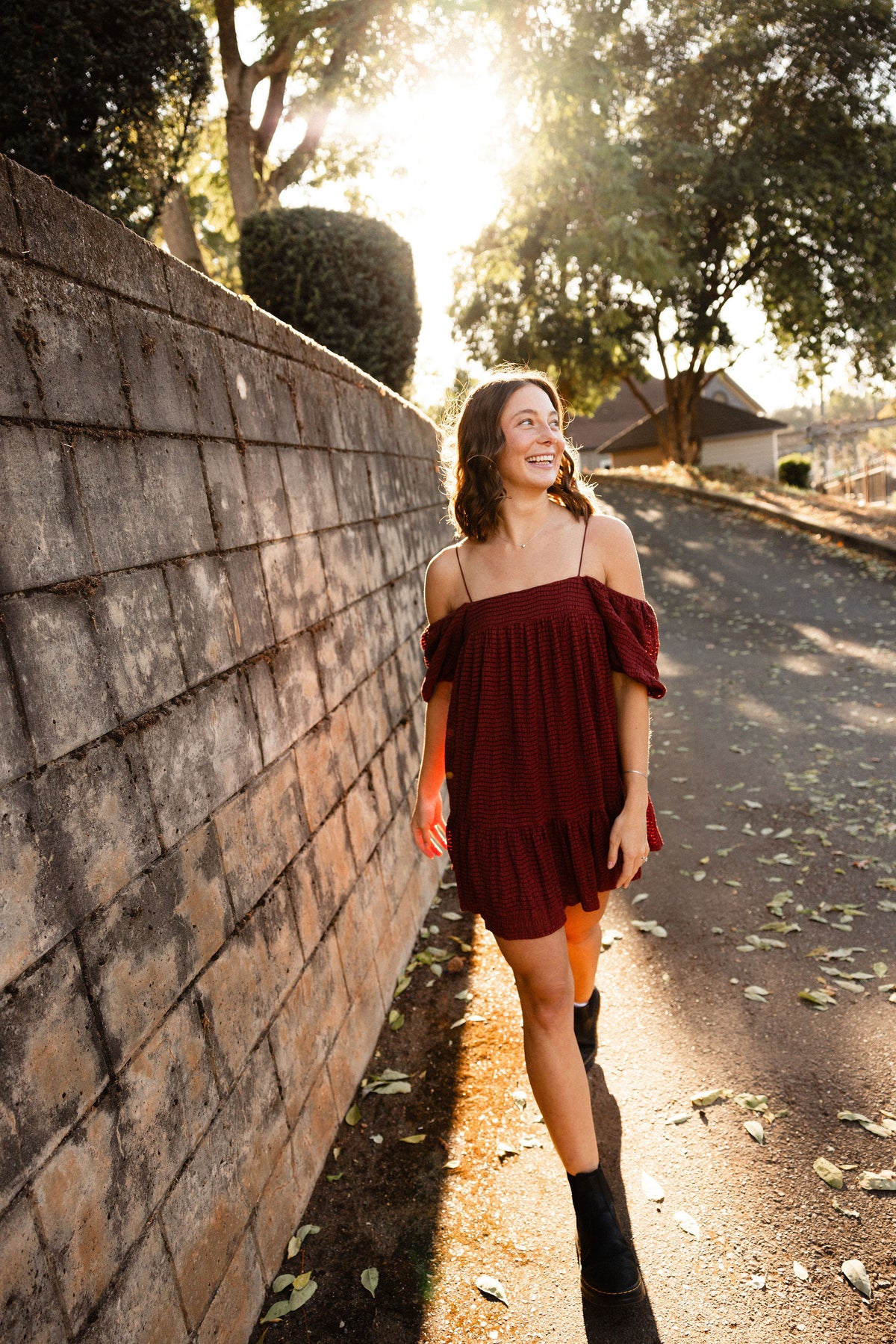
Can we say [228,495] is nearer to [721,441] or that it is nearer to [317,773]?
[317,773]

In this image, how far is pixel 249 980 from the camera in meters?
2.31

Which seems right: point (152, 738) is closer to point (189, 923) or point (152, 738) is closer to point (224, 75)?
point (189, 923)

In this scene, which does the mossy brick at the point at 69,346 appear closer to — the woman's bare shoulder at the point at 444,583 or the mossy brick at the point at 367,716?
the woman's bare shoulder at the point at 444,583

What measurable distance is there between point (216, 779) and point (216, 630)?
14.4 inches

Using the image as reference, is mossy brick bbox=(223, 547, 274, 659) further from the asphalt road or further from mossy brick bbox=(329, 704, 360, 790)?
the asphalt road

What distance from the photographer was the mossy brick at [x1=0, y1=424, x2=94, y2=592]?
151 centimetres

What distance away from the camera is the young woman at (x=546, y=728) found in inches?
94.7

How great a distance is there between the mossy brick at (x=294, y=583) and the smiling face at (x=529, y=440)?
749 mm

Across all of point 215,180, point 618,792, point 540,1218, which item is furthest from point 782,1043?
point 215,180

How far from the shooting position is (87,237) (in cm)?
180

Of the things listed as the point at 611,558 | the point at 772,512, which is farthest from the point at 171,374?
the point at 772,512

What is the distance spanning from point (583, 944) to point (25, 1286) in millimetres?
1855

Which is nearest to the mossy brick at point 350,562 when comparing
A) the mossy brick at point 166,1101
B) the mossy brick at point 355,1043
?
the mossy brick at point 355,1043

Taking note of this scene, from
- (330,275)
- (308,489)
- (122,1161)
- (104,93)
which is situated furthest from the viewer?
(330,275)
